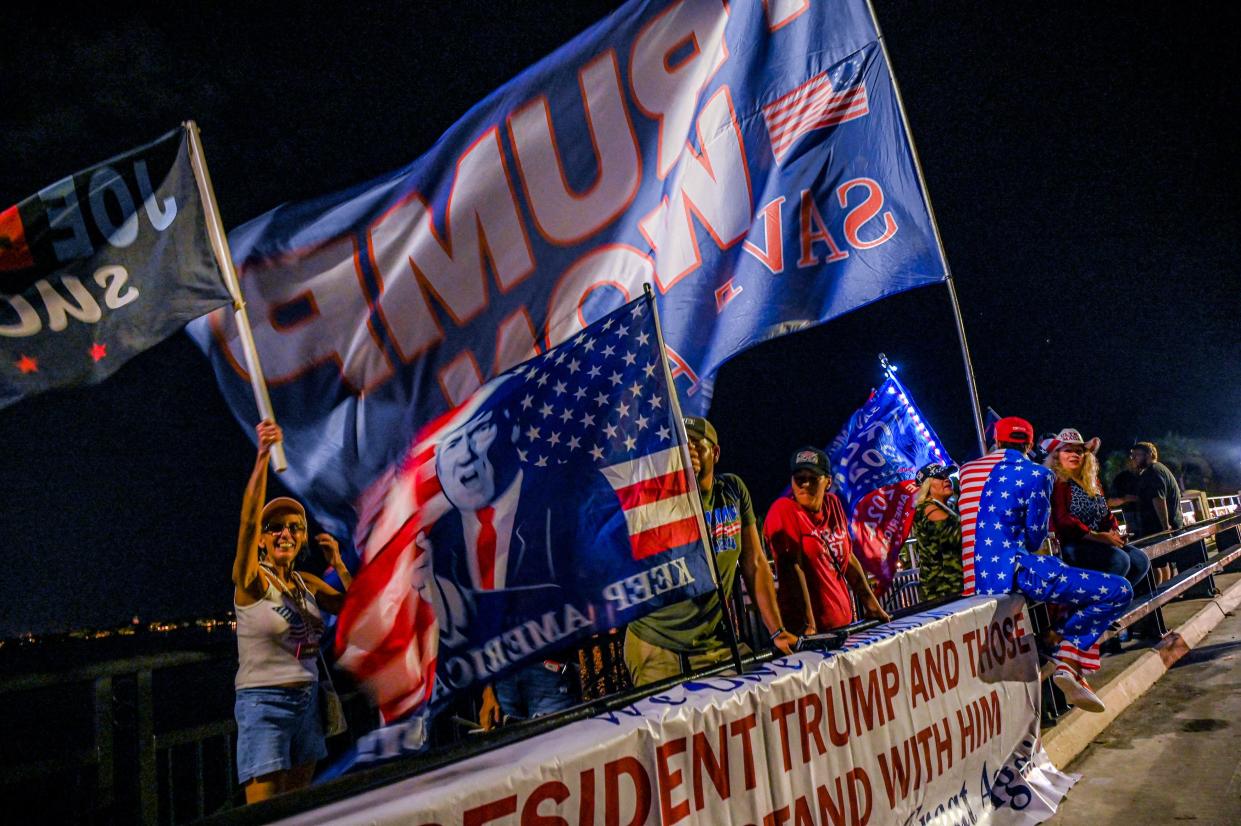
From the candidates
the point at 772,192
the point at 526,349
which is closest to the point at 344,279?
the point at 526,349

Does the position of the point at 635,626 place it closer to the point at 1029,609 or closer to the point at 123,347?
the point at 1029,609

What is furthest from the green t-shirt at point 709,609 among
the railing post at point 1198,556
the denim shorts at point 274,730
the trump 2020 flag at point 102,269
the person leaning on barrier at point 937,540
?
the railing post at point 1198,556

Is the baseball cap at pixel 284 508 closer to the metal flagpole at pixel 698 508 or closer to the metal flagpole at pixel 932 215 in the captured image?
the metal flagpole at pixel 698 508

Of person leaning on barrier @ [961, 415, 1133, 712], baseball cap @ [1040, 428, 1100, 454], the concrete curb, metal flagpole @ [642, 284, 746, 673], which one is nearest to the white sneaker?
person leaning on barrier @ [961, 415, 1133, 712]

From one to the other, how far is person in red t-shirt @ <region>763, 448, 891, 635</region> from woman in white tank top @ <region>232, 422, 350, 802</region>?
9.23ft

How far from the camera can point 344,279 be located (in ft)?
15.1

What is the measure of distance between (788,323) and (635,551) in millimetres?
2180

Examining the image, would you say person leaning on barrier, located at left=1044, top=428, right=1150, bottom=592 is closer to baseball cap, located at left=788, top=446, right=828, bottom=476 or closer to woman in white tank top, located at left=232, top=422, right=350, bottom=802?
baseball cap, located at left=788, top=446, right=828, bottom=476

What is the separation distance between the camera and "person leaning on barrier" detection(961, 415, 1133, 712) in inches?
199

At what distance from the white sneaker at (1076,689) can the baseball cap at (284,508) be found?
5.07m

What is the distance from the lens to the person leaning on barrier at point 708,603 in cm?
458

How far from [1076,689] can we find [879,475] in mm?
3548

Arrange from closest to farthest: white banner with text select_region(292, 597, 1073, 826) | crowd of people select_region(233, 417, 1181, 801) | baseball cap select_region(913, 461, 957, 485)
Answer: white banner with text select_region(292, 597, 1073, 826) → crowd of people select_region(233, 417, 1181, 801) → baseball cap select_region(913, 461, 957, 485)

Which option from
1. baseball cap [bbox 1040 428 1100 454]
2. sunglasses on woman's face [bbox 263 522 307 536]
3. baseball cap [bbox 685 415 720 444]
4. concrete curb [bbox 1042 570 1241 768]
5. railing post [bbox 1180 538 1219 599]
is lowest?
concrete curb [bbox 1042 570 1241 768]
